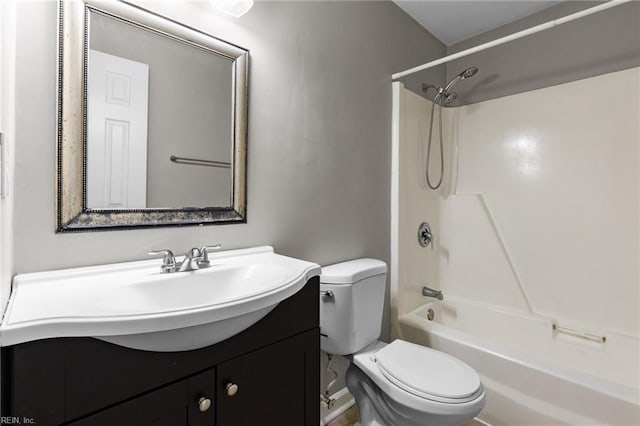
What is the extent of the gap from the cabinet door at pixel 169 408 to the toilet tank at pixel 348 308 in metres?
0.71

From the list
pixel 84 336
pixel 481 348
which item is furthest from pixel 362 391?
pixel 84 336

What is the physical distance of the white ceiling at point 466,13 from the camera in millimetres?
2018

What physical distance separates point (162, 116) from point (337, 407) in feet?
5.50

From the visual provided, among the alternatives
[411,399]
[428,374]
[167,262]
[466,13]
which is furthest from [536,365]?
[466,13]

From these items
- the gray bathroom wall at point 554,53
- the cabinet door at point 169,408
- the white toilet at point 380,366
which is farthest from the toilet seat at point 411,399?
the gray bathroom wall at point 554,53

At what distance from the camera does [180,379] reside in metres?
→ 0.75

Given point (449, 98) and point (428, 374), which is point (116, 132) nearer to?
point (428, 374)

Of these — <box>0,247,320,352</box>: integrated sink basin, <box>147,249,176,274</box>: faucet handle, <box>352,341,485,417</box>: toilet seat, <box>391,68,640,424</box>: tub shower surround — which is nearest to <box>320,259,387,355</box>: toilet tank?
<box>352,341,485,417</box>: toilet seat

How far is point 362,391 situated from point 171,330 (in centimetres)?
116

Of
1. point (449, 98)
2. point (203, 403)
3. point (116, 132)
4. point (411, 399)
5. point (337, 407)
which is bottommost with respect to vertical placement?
point (337, 407)

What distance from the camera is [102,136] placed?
1.01m

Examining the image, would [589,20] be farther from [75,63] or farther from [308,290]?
[75,63]

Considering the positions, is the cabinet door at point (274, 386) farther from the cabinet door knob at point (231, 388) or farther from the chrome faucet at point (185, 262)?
the chrome faucet at point (185, 262)

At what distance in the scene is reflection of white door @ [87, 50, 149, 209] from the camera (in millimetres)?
988
